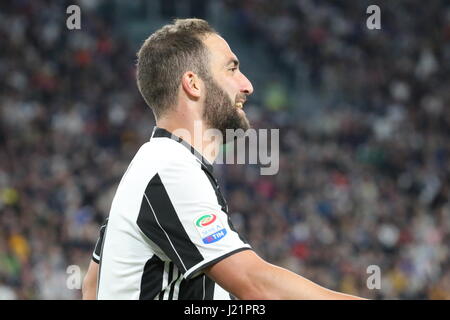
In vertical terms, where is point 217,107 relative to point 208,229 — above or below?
above

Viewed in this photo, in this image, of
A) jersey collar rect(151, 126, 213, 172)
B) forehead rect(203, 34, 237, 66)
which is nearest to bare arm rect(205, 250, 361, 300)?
jersey collar rect(151, 126, 213, 172)

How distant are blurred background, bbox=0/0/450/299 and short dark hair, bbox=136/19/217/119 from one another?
5966mm

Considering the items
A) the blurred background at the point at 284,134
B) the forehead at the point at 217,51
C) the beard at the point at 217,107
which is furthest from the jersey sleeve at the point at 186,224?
the blurred background at the point at 284,134

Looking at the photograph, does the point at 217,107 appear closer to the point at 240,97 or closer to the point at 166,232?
the point at 240,97

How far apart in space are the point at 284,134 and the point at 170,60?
996cm

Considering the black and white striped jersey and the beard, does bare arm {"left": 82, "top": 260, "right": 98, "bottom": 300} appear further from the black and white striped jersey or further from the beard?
the beard

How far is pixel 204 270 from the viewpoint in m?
2.23

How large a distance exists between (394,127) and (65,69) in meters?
5.33

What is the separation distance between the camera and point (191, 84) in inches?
99.2

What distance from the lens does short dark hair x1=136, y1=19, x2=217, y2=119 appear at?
2.52m

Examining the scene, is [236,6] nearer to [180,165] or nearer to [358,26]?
[358,26]

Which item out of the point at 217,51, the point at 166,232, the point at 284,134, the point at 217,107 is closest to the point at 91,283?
the point at 166,232

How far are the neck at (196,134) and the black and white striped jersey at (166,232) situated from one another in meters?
0.07

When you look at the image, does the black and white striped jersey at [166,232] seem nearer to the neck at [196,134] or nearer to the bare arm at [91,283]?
the neck at [196,134]
